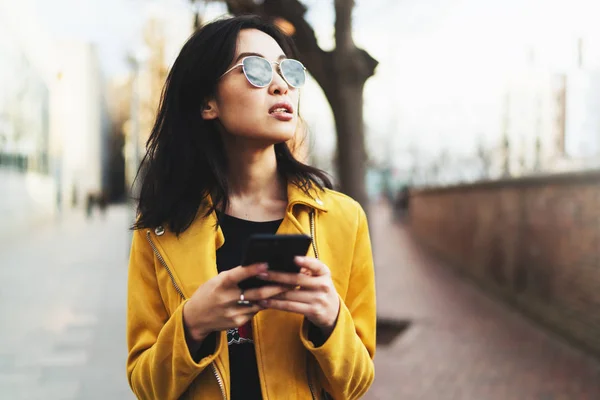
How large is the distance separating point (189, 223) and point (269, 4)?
18.3 ft

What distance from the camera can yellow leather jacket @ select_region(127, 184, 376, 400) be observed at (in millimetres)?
1513

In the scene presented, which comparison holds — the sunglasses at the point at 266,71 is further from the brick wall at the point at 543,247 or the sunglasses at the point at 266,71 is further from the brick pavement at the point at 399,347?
the brick wall at the point at 543,247

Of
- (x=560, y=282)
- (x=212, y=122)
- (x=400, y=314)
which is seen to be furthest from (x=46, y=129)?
(x=212, y=122)

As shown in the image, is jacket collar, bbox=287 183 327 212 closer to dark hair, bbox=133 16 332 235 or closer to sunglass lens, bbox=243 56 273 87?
dark hair, bbox=133 16 332 235

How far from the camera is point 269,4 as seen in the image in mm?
6766

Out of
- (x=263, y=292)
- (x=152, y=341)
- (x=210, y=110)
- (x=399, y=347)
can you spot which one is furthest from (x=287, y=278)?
(x=399, y=347)

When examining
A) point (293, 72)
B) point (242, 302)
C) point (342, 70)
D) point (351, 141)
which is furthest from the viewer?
point (351, 141)

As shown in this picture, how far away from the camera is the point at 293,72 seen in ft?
5.44

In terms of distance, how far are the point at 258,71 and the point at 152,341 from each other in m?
0.76

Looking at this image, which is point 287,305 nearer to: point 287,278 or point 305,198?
point 287,278

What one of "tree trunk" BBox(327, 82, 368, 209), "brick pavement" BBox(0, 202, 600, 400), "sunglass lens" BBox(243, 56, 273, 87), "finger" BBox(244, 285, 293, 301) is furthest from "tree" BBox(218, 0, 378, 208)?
"finger" BBox(244, 285, 293, 301)

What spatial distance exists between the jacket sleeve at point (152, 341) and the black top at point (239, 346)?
114 millimetres

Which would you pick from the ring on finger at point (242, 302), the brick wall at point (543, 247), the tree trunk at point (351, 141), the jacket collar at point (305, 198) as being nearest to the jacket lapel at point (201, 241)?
the jacket collar at point (305, 198)

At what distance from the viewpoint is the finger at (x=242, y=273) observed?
1.27 meters
